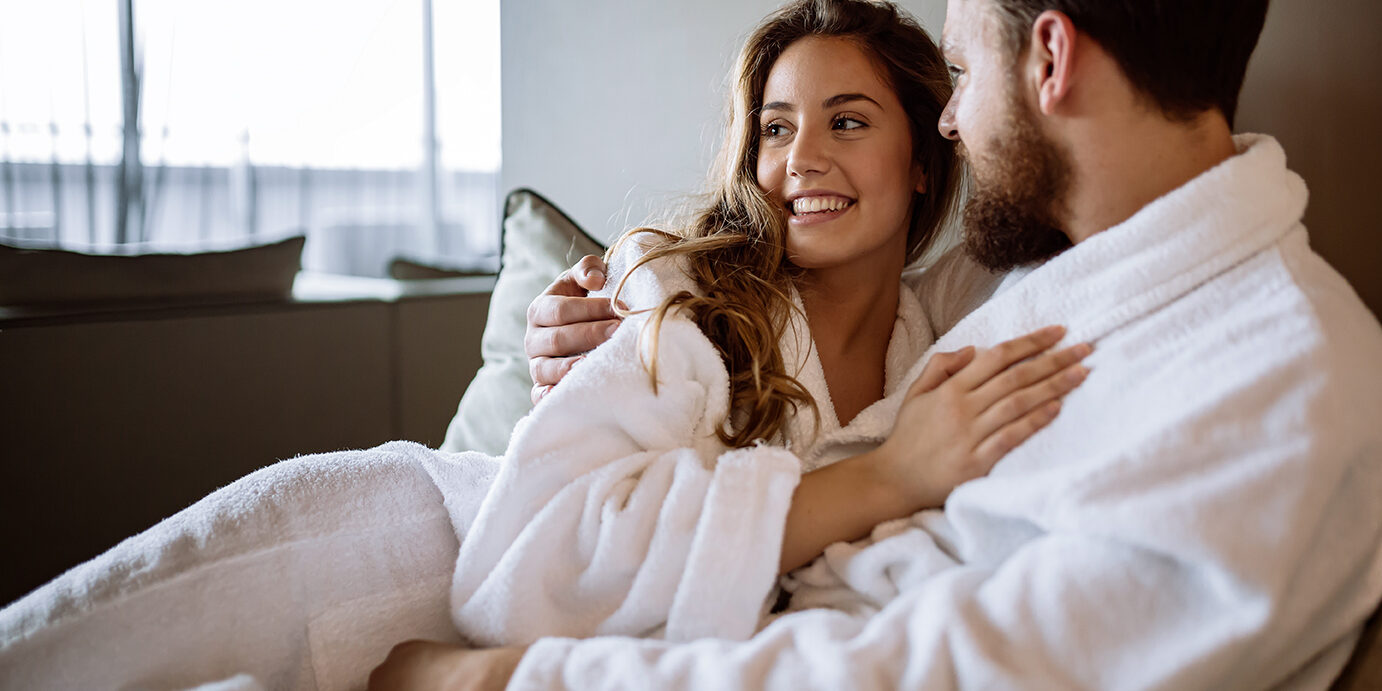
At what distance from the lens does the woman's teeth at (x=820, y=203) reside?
4.03 ft

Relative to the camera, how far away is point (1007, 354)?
94 cm

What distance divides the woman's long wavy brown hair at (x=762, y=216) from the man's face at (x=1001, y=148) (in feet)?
0.79

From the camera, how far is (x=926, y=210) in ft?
4.75

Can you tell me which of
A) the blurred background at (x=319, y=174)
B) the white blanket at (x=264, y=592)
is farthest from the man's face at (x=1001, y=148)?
the white blanket at (x=264, y=592)

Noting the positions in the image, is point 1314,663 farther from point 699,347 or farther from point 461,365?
point 461,365

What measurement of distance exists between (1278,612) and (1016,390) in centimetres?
29

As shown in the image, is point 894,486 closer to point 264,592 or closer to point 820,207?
point 820,207

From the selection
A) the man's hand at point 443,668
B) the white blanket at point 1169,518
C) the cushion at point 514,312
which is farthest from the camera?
the cushion at point 514,312

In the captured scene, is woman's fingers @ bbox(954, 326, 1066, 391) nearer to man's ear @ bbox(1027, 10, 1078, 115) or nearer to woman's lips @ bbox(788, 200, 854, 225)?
man's ear @ bbox(1027, 10, 1078, 115)

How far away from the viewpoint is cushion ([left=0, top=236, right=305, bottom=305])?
1896 millimetres

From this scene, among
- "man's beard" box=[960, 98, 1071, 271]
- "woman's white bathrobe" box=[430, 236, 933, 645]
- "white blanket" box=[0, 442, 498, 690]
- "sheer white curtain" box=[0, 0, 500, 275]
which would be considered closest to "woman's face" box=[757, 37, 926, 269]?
"man's beard" box=[960, 98, 1071, 271]

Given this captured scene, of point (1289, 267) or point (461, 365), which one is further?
point (461, 365)

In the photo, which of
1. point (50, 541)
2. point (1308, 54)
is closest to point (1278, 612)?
point (1308, 54)

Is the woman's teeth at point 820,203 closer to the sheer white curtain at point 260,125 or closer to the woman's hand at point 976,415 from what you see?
the woman's hand at point 976,415
